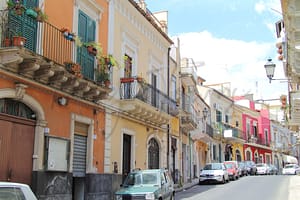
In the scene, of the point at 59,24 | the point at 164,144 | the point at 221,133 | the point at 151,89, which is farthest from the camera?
the point at 221,133

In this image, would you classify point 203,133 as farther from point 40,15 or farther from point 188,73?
point 40,15

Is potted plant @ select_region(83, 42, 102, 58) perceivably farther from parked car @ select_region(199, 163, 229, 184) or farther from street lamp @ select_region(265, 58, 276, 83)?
parked car @ select_region(199, 163, 229, 184)

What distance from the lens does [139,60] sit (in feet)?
65.1

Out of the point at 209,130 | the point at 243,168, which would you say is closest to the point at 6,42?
the point at 209,130

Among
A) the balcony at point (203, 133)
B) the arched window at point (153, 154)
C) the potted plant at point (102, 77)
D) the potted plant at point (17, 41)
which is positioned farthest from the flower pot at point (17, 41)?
the balcony at point (203, 133)

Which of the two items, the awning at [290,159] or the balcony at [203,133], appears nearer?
the balcony at [203,133]

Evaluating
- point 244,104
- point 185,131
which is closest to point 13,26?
point 185,131

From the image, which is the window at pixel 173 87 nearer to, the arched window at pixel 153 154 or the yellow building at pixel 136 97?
the yellow building at pixel 136 97

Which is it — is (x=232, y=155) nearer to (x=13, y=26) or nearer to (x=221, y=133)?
(x=221, y=133)

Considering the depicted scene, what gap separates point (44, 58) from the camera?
1119 centimetres

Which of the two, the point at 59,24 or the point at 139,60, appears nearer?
the point at 59,24

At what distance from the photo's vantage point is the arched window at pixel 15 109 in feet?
36.6

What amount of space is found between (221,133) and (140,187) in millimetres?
29507

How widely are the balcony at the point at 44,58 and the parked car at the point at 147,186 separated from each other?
3.20 m
